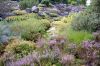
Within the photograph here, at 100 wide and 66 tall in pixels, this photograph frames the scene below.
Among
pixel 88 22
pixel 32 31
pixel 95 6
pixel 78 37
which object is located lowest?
pixel 32 31

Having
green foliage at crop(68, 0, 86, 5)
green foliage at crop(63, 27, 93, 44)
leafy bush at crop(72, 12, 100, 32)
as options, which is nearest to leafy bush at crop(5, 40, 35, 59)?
green foliage at crop(63, 27, 93, 44)

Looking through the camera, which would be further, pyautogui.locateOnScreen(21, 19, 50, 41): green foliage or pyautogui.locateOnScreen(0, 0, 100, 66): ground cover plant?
pyautogui.locateOnScreen(21, 19, 50, 41): green foliage

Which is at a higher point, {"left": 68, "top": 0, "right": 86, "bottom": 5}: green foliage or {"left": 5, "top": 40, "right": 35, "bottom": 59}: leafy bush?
{"left": 5, "top": 40, "right": 35, "bottom": 59}: leafy bush

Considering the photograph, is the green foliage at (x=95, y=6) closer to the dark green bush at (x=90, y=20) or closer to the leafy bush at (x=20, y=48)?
the dark green bush at (x=90, y=20)

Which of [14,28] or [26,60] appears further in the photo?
[14,28]

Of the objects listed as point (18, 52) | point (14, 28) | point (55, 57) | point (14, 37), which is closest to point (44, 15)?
point (14, 28)

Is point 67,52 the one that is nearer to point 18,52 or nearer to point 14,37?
point 18,52

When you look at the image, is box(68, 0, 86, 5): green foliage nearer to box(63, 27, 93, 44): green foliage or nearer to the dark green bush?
the dark green bush

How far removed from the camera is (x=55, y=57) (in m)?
6.30

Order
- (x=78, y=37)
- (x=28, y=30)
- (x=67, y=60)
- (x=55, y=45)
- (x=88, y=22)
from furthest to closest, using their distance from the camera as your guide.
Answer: (x=28, y=30) → (x=88, y=22) → (x=78, y=37) → (x=55, y=45) → (x=67, y=60)

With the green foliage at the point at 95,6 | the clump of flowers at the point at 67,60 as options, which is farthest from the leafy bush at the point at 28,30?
the clump of flowers at the point at 67,60

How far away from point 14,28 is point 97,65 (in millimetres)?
4453

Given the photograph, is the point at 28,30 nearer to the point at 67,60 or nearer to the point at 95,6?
the point at 95,6

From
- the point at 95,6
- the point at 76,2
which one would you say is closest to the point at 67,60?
the point at 95,6
